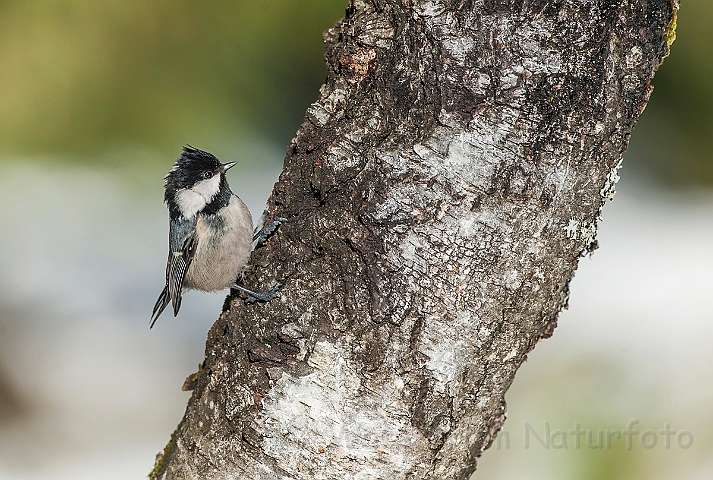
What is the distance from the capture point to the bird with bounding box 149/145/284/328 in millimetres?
2227

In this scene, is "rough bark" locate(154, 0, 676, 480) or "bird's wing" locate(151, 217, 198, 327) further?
"bird's wing" locate(151, 217, 198, 327)

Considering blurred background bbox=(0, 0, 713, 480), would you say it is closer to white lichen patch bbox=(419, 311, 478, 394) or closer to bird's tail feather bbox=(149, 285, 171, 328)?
bird's tail feather bbox=(149, 285, 171, 328)

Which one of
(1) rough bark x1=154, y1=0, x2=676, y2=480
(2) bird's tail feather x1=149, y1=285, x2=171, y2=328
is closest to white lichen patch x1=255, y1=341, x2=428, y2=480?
(1) rough bark x1=154, y1=0, x2=676, y2=480

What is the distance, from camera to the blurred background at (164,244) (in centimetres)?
272

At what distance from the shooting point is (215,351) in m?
1.42

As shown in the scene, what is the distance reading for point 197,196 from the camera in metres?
2.38

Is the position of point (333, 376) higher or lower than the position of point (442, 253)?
lower

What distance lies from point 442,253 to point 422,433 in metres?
0.41

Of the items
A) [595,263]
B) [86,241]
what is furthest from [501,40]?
[86,241]

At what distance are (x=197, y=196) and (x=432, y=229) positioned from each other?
1.53 meters

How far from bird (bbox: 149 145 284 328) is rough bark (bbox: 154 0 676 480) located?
964mm

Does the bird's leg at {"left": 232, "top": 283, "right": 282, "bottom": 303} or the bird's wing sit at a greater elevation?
the bird's wing

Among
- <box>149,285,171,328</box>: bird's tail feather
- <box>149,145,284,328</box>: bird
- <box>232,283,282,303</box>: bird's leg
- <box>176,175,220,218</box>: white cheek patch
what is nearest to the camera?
<box>232,283,282,303</box>: bird's leg

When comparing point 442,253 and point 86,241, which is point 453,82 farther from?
point 86,241
